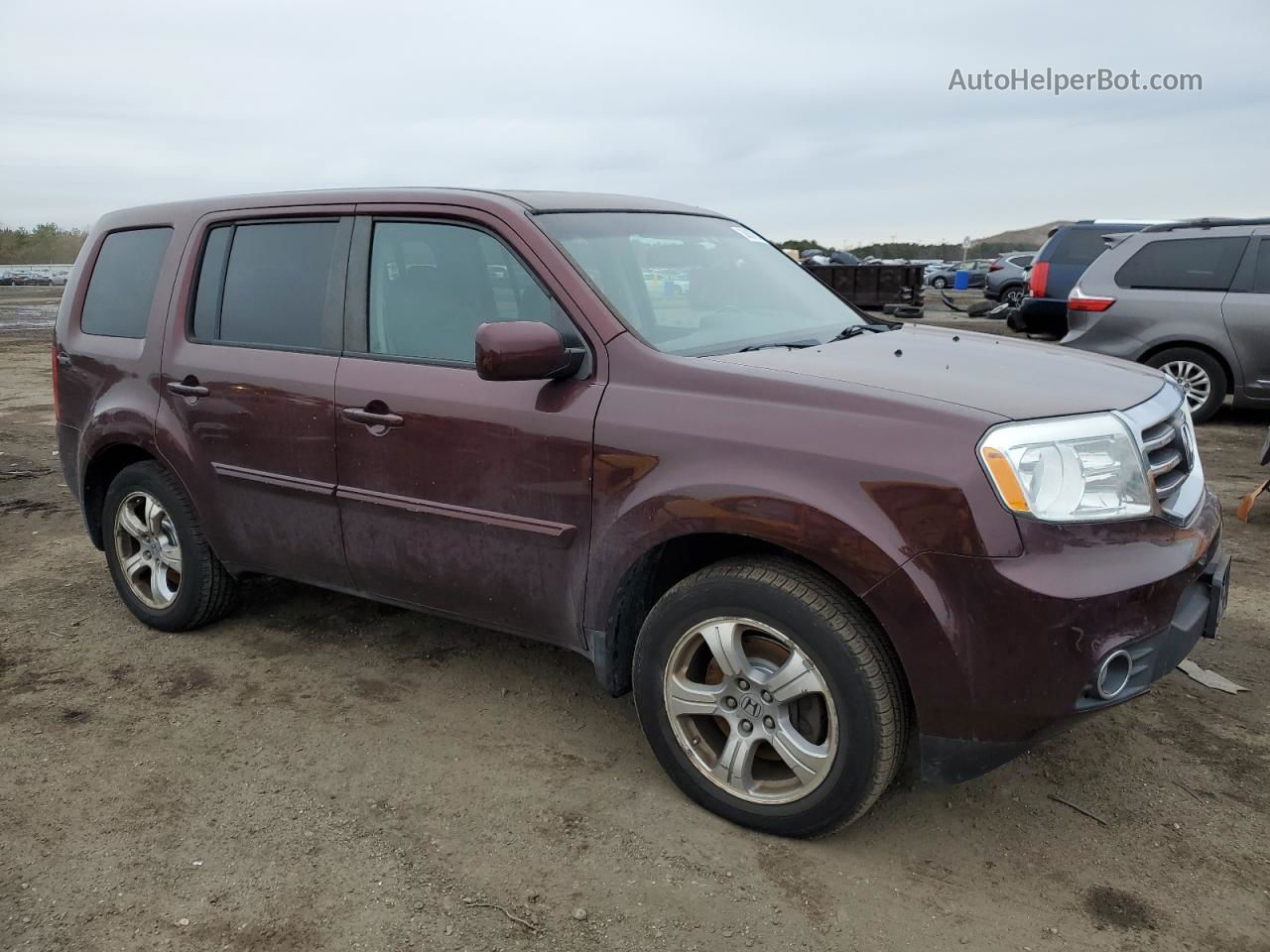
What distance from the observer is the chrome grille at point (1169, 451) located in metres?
2.72

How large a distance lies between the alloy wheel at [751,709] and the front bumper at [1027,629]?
11.4 inches

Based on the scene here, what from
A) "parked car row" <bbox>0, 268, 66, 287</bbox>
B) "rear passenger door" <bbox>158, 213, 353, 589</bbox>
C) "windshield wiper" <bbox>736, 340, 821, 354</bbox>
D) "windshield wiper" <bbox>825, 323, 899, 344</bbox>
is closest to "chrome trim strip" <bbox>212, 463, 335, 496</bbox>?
"rear passenger door" <bbox>158, 213, 353, 589</bbox>

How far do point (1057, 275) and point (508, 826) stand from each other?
437 inches

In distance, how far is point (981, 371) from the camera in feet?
9.95

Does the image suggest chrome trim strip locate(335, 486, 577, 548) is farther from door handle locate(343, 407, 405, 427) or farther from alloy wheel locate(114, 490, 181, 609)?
alloy wheel locate(114, 490, 181, 609)

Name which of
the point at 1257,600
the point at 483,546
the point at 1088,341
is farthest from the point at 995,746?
the point at 1088,341

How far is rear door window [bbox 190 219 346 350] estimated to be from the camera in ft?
12.3

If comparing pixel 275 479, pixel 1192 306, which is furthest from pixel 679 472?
pixel 1192 306

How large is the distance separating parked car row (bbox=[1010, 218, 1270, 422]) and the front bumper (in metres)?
6.75

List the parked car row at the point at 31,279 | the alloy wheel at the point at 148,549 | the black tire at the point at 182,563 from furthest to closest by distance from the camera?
the parked car row at the point at 31,279
the alloy wheel at the point at 148,549
the black tire at the point at 182,563

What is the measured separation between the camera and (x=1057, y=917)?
2.57 m

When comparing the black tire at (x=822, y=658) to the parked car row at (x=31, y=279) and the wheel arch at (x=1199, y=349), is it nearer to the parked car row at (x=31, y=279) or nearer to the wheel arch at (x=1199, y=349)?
the wheel arch at (x=1199, y=349)

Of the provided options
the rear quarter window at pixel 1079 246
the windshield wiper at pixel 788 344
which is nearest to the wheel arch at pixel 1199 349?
the rear quarter window at pixel 1079 246

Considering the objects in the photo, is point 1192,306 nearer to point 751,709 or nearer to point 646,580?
point 646,580
